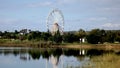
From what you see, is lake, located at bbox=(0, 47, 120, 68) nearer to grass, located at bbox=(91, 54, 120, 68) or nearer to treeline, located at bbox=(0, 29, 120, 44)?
grass, located at bbox=(91, 54, 120, 68)

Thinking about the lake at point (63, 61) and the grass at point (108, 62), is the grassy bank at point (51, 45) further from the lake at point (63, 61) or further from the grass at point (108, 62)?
the grass at point (108, 62)

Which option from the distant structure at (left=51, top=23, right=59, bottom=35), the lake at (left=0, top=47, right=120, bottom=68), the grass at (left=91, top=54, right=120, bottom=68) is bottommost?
the lake at (left=0, top=47, right=120, bottom=68)

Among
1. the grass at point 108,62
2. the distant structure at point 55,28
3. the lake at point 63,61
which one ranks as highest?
the distant structure at point 55,28

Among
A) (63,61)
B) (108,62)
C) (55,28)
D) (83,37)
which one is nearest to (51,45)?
(55,28)

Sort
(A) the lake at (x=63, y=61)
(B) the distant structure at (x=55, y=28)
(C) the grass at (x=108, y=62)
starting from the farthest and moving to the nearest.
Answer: (B) the distant structure at (x=55, y=28) → (A) the lake at (x=63, y=61) → (C) the grass at (x=108, y=62)

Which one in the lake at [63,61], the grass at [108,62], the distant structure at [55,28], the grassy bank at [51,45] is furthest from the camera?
the distant structure at [55,28]

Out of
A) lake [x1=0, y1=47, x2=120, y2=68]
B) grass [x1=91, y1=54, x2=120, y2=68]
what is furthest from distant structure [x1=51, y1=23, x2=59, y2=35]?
grass [x1=91, y1=54, x2=120, y2=68]

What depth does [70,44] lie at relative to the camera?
298ft

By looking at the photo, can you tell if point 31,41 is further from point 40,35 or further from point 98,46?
point 98,46

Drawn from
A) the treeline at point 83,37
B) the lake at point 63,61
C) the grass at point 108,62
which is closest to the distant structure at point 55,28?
the treeline at point 83,37

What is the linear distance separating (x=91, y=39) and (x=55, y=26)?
10.1 metres

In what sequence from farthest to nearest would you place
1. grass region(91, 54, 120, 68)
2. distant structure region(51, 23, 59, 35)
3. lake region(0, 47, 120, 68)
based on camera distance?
distant structure region(51, 23, 59, 35)
lake region(0, 47, 120, 68)
grass region(91, 54, 120, 68)

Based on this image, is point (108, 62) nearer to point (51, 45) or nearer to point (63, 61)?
point (63, 61)

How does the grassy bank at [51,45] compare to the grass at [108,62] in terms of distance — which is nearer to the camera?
the grass at [108,62]
